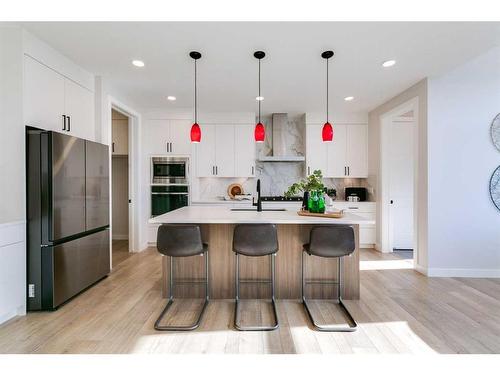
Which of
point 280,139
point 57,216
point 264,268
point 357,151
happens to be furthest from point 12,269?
point 357,151

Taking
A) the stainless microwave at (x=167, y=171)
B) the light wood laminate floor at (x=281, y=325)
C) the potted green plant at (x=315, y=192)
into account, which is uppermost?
the stainless microwave at (x=167, y=171)

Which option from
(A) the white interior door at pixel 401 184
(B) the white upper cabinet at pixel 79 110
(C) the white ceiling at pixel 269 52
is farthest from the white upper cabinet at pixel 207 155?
(A) the white interior door at pixel 401 184

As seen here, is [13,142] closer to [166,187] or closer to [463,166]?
[166,187]

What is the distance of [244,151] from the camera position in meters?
5.11

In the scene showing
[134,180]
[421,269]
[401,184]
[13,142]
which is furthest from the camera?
[401,184]

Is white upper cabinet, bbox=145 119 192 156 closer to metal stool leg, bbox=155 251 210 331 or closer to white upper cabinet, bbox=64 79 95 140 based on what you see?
white upper cabinet, bbox=64 79 95 140

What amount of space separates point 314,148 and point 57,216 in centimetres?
426

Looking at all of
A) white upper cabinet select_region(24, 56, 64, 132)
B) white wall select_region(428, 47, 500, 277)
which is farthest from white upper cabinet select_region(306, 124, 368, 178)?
white upper cabinet select_region(24, 56, 64, 132)

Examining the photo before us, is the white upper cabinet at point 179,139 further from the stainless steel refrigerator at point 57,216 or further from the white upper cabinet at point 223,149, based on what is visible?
the stainless steel refrigerator at point 57,216

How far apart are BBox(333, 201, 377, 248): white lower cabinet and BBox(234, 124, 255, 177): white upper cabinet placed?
1.77 m

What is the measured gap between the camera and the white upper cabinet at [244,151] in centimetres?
510

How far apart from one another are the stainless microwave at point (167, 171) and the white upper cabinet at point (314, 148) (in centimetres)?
244

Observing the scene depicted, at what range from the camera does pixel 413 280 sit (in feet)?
10.9
